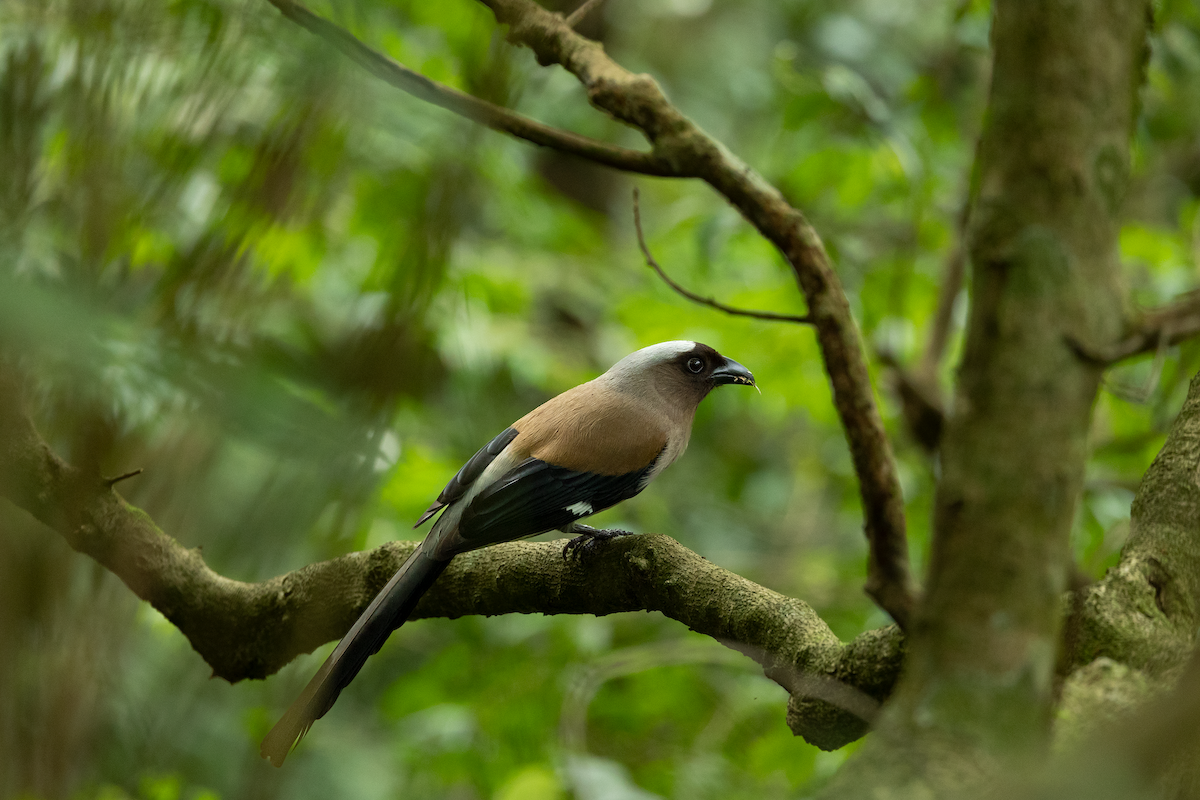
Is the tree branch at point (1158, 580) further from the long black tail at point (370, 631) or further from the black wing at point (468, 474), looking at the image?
the black wing at point (468, 474)

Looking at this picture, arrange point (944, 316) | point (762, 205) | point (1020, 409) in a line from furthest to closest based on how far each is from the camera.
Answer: point (944, 316), point (762, 205), point (1020, 409)

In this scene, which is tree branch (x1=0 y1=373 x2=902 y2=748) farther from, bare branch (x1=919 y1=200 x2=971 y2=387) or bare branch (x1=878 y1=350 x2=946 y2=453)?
bare branch (x1=919 y1=200 x2=971 y2=387)

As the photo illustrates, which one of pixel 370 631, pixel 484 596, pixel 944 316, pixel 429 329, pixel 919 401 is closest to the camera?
pixel 429 329

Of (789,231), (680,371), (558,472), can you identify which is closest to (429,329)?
(558,472)

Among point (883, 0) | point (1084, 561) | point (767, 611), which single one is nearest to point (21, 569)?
point (767, 611)

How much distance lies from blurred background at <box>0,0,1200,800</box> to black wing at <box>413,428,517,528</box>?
0.55 feet

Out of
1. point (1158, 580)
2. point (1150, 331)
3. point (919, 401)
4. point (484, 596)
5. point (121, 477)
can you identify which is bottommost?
point (484, 596)

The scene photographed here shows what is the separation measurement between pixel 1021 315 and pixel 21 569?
4.08 ft

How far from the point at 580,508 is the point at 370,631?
2.74 ft

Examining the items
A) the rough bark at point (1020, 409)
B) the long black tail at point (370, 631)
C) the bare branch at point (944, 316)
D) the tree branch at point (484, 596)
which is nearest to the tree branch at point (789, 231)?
the tree branch at point (484, 596)

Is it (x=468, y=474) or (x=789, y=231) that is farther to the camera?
(x=468, y=474)

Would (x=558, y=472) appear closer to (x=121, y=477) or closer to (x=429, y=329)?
(x=429, y=329)

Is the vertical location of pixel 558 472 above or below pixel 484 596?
above

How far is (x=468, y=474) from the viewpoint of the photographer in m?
3.16
